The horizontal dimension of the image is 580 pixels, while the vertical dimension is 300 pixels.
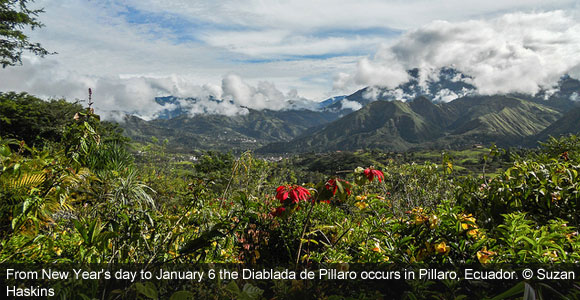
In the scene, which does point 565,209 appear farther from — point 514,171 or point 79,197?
point 79,197

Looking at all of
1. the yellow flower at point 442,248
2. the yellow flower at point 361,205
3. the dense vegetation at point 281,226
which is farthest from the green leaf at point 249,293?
the yellow flower at point 361,205

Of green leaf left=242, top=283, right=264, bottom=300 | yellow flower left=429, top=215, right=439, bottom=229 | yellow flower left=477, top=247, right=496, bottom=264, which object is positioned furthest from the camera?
yellow flower left=429, top=215, right=439, bottom=229

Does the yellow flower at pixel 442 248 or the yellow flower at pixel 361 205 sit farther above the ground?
the yellow flower at pixel 442 248

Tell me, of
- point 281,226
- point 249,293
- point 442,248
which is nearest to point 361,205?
point 442,248

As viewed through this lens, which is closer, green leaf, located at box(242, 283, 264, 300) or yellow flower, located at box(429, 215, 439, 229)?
green leaf, located at box(242, 283, 264, 300)

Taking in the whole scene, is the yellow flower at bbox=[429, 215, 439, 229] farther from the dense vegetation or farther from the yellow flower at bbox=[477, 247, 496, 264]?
the yellow flower at bbox=[477, 247, 496, 264]

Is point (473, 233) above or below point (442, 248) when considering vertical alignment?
above

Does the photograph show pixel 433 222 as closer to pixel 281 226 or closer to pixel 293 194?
pixel 293 194

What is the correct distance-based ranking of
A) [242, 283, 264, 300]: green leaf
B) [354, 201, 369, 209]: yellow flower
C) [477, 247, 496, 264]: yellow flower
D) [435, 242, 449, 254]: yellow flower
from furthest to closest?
[354, 201, 369, 209]: yellow flower → [435, 242, 449, 254]: yellow flower → [477, 247, 496, 264]: yellow flower → [242, 283, 264, 300]: green leaf

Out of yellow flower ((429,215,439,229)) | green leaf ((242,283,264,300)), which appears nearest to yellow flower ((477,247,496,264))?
yellow flower ((429,215,439,229))

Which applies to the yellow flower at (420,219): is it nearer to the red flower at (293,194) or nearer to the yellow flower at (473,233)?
the yellow flower at (473,233)

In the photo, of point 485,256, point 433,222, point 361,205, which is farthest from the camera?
point 361,205

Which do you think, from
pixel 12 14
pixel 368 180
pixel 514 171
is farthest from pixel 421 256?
pixel 12 14

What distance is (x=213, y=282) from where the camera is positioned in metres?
2.11
